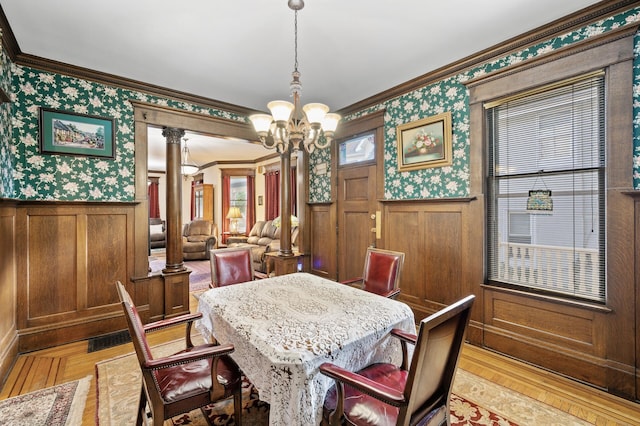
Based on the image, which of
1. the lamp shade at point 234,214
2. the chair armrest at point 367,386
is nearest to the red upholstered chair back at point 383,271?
the chair armrest at point 367,386

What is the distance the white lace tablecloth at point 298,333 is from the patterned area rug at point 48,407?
0.97 m

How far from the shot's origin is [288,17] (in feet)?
7.31

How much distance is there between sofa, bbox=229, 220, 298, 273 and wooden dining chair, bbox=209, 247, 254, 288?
1.99 metres

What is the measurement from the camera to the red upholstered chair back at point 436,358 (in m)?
1.10

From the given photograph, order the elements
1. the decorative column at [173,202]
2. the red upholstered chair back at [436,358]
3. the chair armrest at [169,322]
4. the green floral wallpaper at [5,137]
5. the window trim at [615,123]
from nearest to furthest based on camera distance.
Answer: the red upholstered chair back at [436,358] → the chair armrest at [169,322] → the window trim at [615,123] → the green floral wallpaper at [5,137] → the decorative column at [173,202]

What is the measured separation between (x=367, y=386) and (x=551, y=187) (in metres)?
2.41

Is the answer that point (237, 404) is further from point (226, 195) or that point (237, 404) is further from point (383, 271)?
point (226, 195)

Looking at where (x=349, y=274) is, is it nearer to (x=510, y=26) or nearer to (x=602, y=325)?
(x=602, y=325)

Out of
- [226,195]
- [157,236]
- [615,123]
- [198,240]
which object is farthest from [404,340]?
[157,236]

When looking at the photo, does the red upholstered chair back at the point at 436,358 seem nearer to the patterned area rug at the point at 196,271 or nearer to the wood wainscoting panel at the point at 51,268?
the wood wainscoting panel at the point at 51,268

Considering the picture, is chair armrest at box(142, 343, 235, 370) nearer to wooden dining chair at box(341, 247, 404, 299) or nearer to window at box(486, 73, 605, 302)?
wooden dining chair at box(341, 247, 404, 299)

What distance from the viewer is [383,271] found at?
2.66 metres

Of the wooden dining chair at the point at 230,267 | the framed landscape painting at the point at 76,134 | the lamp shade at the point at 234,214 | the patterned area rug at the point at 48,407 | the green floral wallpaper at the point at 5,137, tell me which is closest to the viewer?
the patterned area rug at the point at 48,407

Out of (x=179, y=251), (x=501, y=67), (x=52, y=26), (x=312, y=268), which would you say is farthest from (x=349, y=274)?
(x=52, y=26)
